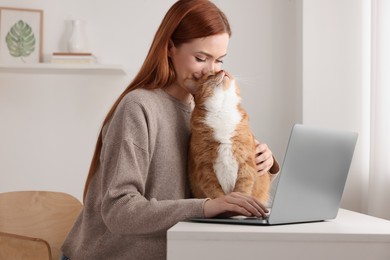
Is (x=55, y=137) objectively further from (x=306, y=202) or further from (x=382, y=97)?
(x=306, y=202)

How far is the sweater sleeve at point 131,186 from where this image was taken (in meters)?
1.34

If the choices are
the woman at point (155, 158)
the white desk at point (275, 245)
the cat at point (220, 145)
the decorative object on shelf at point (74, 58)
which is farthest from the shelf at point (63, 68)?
the white desk at point (275, 245)

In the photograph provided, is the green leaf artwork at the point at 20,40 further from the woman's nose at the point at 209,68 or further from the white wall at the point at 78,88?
the woman's nose at the point at 209,68

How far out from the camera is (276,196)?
3.96 ft

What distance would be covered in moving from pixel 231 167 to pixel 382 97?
1.35 meters

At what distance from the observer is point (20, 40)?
10.7 ft

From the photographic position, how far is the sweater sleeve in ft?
4.41

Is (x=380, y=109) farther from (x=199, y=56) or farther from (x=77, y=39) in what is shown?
(x=77, y=39)

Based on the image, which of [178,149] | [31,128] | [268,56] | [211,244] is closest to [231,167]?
[178,149]

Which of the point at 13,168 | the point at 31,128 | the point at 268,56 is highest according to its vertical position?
the point at 268,56

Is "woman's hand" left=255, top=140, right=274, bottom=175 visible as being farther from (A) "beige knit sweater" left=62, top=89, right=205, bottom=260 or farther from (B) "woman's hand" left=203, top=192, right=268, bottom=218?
(B) "woman's hand" left=203, top=192, right=268, bottom=218

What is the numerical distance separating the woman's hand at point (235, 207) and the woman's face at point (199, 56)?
443 millimetres

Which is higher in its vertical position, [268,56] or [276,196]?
[268,56]

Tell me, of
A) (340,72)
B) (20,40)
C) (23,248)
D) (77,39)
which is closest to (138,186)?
(23,248)
